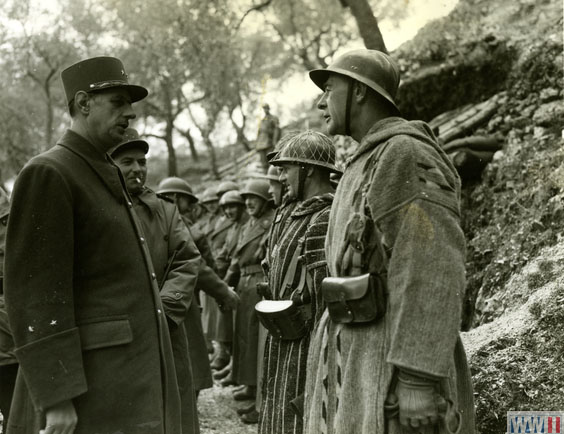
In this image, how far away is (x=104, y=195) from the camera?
110 inches

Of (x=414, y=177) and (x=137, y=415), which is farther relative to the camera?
(x=137, y=415)

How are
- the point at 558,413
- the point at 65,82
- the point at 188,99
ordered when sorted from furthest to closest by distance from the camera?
1. the point at 188,99
2. the point at 558,413
3. the point at 65,82

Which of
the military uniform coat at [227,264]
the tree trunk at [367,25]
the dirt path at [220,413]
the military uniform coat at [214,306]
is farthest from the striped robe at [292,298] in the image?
the tree trunk at [367,25]

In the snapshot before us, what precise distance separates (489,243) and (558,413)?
2970 millimetres

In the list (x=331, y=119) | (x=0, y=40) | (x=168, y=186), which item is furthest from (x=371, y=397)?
(x=0, y=40)

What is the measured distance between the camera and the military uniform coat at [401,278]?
2.31 meters

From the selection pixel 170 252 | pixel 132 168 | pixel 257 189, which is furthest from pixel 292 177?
pixel 257 189

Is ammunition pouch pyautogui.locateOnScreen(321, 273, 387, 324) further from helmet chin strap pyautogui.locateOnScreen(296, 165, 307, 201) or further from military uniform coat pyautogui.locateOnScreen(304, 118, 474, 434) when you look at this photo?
helmet chin strap pyautogui.locateOnScreen(296, 165, 307, 201)

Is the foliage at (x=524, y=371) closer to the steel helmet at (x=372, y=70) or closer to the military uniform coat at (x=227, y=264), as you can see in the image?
the steel helmet at (x=372, y=70)

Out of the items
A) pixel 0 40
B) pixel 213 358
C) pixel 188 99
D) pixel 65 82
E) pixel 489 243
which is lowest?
pixel 213 358

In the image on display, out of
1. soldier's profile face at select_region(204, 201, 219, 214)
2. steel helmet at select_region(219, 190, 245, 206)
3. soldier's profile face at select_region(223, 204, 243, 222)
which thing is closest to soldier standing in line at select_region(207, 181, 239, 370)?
soldier's profile face at select_region(223, 204, 243, 222)

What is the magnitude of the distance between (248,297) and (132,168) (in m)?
3.38

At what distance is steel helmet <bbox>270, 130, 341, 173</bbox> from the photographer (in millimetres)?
4484

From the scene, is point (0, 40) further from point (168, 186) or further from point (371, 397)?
point (371, 397)
